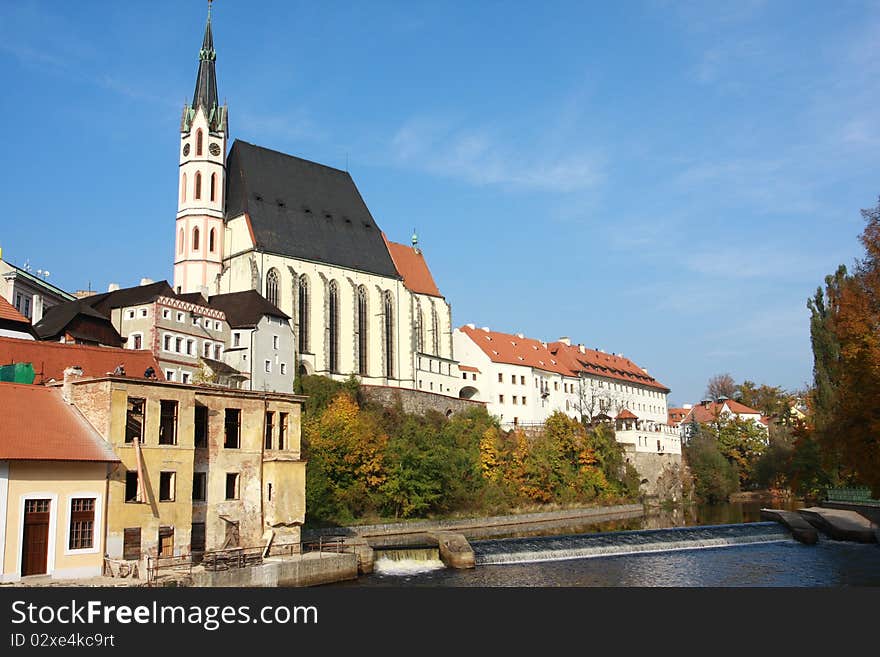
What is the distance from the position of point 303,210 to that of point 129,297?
27.6 meters

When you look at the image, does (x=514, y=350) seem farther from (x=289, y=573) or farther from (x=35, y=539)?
(x=35, y=539)

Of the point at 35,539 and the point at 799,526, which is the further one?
the point at 799,526

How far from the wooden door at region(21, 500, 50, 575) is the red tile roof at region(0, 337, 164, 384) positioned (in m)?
15.3

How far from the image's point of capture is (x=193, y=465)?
32281 millimetres

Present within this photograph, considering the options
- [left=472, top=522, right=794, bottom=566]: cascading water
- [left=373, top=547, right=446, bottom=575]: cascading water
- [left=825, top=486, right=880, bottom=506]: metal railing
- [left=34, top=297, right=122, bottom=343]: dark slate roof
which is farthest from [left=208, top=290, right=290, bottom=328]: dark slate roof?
[left=825, top=486, right=880, bottom=506]: metal railing

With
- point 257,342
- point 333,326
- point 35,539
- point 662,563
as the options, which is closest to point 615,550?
point 662,563

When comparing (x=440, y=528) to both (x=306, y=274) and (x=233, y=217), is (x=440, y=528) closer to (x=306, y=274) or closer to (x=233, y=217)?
(x=306, y=274)

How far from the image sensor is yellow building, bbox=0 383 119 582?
25.9 meters

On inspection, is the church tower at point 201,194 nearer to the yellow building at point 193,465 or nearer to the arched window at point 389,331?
the arched window at point 389,331

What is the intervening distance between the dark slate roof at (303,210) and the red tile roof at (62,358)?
3083cm

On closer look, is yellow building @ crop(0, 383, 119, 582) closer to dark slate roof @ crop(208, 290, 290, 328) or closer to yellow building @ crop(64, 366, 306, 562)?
yellow building @ crop(64, 366, 306, 562)

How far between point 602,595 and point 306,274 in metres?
61.4

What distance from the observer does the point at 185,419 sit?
31.8m

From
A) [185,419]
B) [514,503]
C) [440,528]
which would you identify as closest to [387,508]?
[440,528]
